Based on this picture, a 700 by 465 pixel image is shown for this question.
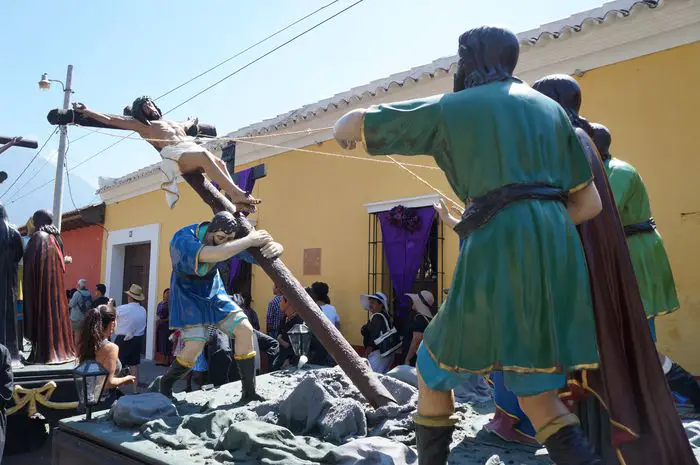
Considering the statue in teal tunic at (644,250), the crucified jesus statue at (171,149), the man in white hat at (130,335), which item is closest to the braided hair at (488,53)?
the statue in teal tunic at (644,250)

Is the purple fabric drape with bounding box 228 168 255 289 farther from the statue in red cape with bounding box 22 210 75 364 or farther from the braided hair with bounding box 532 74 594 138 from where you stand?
the braided hair with bounding box 532 74 594 138

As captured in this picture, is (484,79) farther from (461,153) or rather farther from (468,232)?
(468,232)

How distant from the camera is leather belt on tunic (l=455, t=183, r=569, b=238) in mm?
1661

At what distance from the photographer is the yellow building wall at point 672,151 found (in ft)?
16.0

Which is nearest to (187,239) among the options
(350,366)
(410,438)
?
(350,366)

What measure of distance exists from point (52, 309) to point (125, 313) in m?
2.40

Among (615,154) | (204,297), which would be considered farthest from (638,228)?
(615,154)

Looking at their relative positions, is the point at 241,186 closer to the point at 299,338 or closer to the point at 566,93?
the point at 299,338

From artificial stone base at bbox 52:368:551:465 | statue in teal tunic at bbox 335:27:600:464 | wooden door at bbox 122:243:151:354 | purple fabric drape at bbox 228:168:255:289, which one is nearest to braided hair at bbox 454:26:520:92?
statue in teal tunic at bbox 335:27:600:464

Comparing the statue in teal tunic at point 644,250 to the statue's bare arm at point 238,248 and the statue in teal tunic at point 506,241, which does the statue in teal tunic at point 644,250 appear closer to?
the statue in teal tunic at point 506,241

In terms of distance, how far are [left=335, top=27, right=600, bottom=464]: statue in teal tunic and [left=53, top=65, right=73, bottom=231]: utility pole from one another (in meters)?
9.64

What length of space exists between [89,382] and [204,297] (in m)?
0.83

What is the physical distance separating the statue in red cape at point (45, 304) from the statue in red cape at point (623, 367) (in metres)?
4.72

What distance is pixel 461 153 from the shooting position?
1.73m
